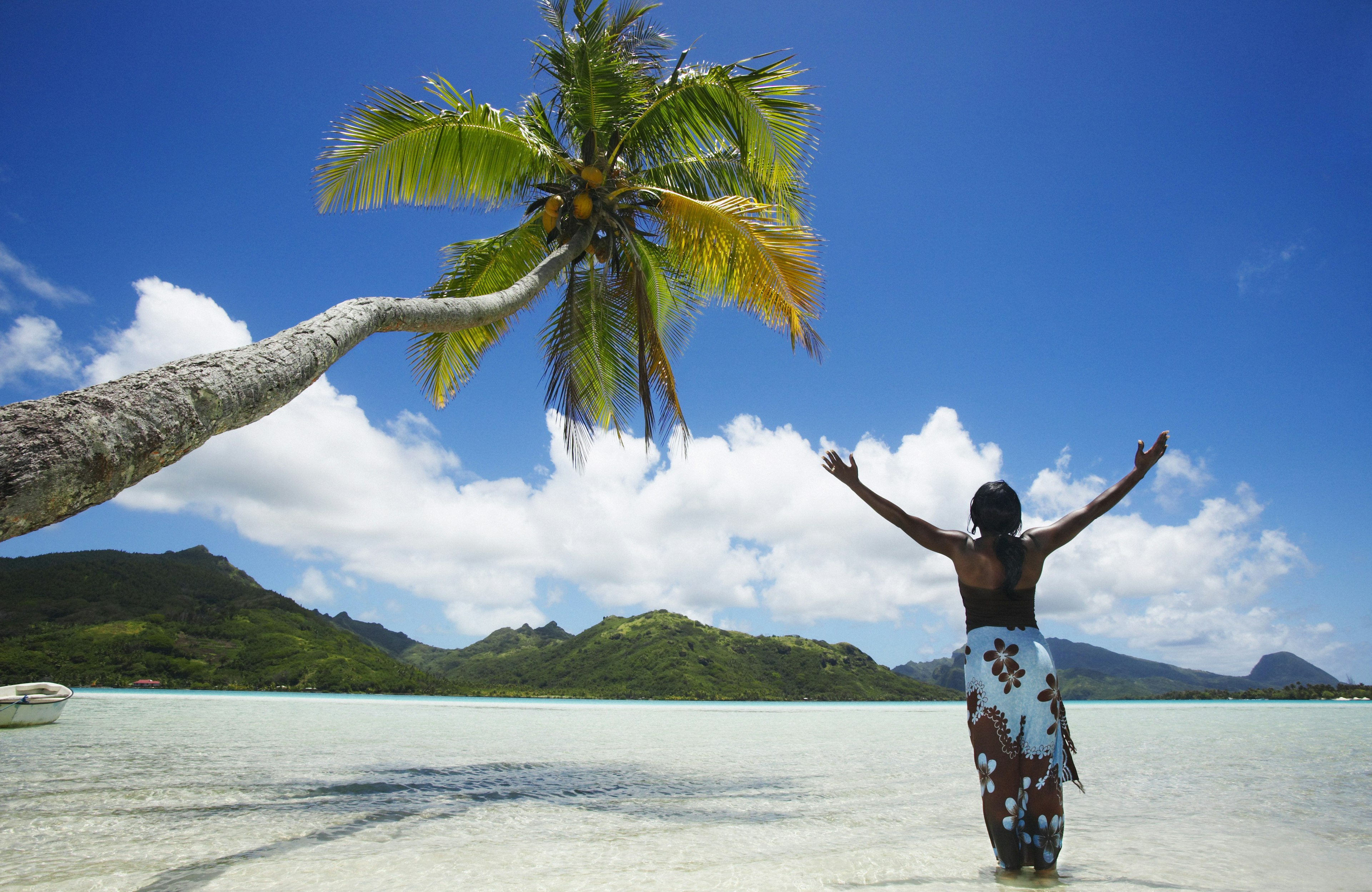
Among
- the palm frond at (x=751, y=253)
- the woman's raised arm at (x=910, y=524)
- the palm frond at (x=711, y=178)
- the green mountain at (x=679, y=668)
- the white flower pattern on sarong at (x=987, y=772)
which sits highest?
the palm frond at (x=711, y=178)

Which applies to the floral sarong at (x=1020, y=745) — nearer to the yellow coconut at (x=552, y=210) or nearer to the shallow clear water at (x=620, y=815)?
the shallow clear water at (x=620, y=815)

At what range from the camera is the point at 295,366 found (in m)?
3.10

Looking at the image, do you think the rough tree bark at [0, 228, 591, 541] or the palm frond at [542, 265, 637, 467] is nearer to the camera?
the rough tree bark at [0, 228, 591, 541]

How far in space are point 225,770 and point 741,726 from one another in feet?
45.0

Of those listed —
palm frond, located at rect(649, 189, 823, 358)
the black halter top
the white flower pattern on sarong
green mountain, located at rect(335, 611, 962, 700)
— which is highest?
palm frond, located at rect(649, 189, 823, 358)

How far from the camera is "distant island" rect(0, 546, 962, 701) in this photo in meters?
54.2

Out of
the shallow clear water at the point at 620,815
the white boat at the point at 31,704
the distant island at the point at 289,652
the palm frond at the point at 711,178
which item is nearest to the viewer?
the shallow clear water at the point at 620,815

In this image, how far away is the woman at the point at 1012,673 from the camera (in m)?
2.69

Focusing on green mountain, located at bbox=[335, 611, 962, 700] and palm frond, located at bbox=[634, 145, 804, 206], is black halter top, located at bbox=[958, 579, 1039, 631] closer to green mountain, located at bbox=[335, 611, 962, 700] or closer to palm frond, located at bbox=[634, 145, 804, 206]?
palm frond, located at bbox=[634, 145, 804, 206]

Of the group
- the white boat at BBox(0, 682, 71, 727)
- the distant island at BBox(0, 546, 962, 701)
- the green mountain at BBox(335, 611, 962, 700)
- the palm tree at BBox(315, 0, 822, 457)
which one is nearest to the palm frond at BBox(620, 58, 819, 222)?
the palm tree at BBox(315, 0, 822, 457)

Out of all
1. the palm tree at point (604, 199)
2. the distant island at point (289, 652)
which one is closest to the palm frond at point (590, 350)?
the palm tree at point (604, 199)

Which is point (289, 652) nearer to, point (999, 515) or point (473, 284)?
point (473, 284)

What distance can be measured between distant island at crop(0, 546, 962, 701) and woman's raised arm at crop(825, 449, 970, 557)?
60781 millimetres

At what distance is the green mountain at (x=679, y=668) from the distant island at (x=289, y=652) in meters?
0.26
